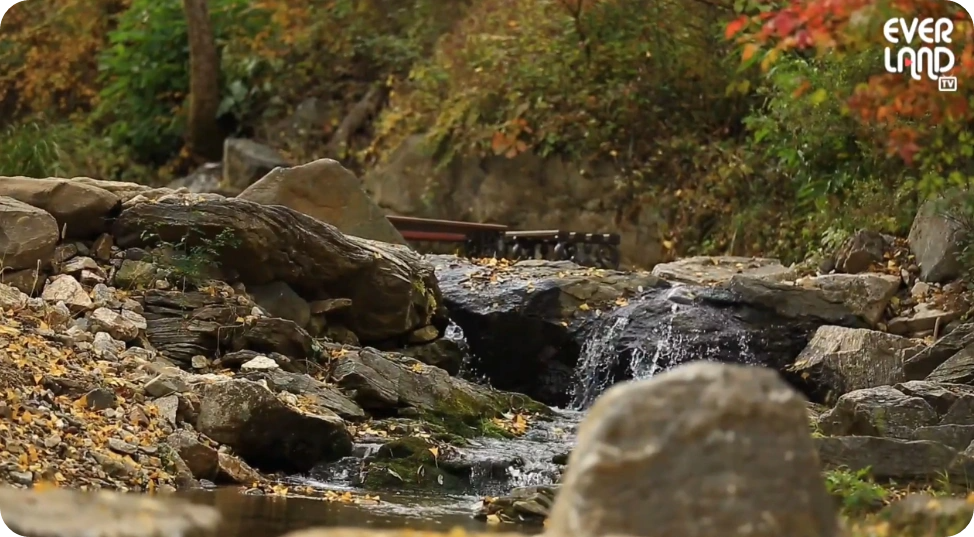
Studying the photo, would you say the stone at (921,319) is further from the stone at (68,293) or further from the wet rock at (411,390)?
the stone at (68,293)

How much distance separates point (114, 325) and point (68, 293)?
45 centimetres

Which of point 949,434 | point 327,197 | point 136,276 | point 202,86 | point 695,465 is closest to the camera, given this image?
point 695,465

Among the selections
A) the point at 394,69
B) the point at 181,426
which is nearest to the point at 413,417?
the point at 181,426

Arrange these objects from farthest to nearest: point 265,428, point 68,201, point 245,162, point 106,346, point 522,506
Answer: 1. point 245,162
2. point 68,201
3. point 106,346
4. point 265,428
5. point 522,506

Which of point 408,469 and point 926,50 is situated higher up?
point 926,50

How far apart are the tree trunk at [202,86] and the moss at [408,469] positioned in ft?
37.2

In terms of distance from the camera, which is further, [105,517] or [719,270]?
[719,270]

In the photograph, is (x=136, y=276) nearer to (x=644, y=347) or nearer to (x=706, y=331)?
(x=644, y=347)

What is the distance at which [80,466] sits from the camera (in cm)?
551

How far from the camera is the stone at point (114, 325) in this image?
7305mm

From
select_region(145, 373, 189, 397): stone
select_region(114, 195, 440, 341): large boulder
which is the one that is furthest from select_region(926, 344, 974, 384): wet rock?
select_region(145, 373, 189, 397): stone

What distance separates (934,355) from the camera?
8.42 metres

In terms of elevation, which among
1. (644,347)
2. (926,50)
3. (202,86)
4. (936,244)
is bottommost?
(644,347)

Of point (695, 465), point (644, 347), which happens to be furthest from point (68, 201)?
point (695, 465)
